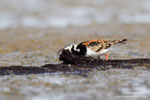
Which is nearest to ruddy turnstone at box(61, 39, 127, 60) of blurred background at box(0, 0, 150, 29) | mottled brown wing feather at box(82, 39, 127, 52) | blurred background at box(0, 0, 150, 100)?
mottled brown wing feather at box(82, 39, 127, 52)

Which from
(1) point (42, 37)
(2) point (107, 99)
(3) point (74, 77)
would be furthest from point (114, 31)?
(2) point (107, 99)

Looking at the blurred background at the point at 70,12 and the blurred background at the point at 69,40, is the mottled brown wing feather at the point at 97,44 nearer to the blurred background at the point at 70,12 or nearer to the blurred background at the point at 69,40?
the blurred background at the point at 69,40

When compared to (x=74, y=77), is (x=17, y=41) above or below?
above

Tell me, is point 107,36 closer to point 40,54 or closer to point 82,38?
point 82,38

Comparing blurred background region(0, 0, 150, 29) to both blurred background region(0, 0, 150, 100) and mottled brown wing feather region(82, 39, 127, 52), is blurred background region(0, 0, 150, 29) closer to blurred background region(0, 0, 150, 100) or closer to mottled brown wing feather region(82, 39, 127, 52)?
blurred background region(0, 0, 150, 100)

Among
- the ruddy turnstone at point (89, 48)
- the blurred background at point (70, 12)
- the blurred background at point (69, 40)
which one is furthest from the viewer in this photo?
the blurred background at point (70, 12)

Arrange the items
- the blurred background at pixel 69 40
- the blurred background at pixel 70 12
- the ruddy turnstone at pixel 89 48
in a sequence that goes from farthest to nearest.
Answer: the blurred background at pixel 70 12 < the ruddy turnstone at pixel 89 48 < the blurred background at pixel 69 40

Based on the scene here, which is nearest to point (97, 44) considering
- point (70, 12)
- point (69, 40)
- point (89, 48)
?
point (89, 48)

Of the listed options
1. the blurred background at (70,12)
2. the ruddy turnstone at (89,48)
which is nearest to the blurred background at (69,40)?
the blurred background at (70,12)
